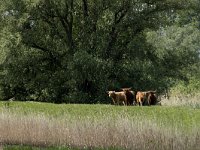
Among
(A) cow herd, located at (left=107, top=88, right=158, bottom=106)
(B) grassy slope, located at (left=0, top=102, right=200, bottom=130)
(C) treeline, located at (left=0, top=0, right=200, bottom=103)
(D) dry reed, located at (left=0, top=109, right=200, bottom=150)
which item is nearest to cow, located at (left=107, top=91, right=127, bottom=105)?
(A) cow herd, located at (left=107, top=88, right=158, bottom=106)

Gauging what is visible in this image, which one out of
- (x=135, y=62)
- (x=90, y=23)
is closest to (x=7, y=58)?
(x=90, y=23)

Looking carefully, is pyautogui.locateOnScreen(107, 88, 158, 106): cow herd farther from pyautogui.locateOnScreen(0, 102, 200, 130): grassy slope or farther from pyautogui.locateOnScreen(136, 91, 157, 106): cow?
pyautogui.locateOnScreen(0, 102, 200, 130): grassy slope

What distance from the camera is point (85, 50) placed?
2809cm

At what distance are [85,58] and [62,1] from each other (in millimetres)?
4294

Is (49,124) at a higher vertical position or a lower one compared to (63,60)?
lower

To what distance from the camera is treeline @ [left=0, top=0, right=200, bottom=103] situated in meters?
27.8

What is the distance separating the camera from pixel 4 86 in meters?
30.8

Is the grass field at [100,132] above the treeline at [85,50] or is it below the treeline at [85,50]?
→ below

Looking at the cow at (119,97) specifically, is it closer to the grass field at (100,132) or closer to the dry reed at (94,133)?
the grass field at (100,132)

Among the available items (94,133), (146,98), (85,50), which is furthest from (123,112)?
(85,50)

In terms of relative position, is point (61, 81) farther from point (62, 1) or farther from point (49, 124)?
point (49, 124)

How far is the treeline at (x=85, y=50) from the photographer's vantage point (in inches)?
1094

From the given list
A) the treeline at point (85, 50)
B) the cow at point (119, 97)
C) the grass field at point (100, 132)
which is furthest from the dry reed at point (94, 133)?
the treeline at point (85, 50)

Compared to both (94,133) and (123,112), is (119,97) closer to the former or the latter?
(123,112)
